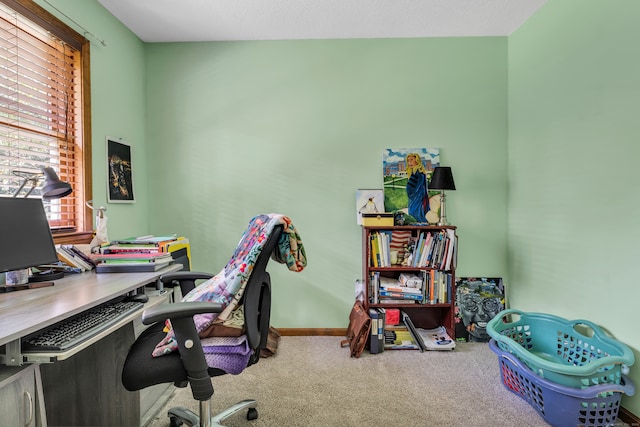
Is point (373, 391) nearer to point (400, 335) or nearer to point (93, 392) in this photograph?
point (400, 335)

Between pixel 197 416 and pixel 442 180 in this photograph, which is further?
pixel 442 180

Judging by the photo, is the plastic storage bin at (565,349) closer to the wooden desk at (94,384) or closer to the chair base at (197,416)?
the chair base at (197,416)

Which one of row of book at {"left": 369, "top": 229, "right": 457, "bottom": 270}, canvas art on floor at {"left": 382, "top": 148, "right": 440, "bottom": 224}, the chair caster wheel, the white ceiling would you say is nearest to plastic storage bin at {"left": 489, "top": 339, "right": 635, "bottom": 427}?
row of book at {"left": 369, "top": 229, "right": 457, "bottom": 270}

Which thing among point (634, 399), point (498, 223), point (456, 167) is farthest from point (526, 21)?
point (634, 399)

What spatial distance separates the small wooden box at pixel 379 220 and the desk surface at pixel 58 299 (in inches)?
58.2

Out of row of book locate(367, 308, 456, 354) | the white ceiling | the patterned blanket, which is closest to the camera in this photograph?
the patterned blanket

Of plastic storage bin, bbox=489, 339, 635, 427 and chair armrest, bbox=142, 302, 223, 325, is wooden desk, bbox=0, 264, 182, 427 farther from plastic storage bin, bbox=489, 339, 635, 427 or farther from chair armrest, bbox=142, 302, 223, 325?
plastic storage bin, bbox=489, 339, 635, 427

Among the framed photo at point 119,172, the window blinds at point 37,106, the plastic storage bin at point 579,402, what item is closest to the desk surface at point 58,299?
the window blinds at point 37,106

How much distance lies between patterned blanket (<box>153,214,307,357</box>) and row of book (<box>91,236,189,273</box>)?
575 mm

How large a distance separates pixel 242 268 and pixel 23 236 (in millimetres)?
1096

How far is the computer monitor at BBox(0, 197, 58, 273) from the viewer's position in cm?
138

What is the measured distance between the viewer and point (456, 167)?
269 centimetres

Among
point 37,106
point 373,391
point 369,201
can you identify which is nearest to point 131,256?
point 37,106

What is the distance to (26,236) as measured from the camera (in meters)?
1.47
